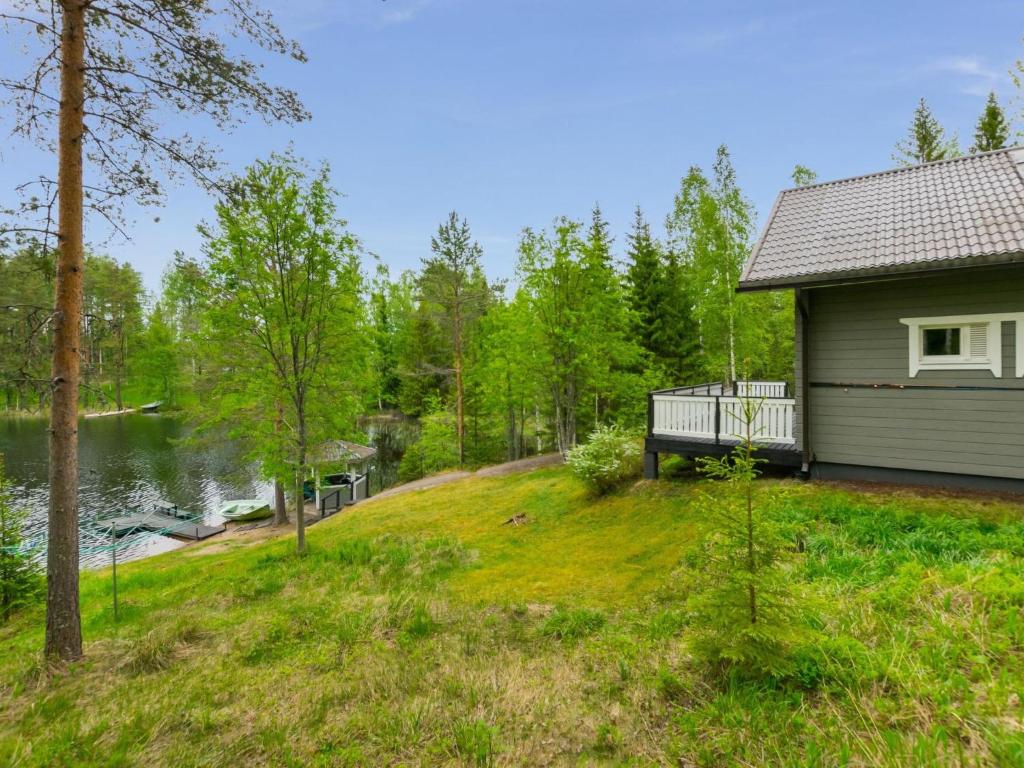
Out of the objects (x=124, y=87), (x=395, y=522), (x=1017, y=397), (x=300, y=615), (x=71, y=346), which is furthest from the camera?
(x=395, y=522)

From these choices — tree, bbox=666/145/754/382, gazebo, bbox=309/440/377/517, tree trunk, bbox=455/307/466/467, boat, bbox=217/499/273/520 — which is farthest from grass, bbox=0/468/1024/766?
tree trunk, bbox=455/307/466/467

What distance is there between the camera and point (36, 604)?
785cm

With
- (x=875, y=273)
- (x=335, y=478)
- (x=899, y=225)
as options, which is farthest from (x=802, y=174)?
(x=335, y=478)

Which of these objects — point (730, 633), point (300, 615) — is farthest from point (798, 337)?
point (300, 615)

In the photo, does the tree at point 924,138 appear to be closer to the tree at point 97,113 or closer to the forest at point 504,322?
the forest at point 504,322

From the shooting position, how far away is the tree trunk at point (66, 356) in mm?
5105

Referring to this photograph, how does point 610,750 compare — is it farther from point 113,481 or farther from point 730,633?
point 113,481

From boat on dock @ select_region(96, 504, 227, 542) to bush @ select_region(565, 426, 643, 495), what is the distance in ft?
48.5

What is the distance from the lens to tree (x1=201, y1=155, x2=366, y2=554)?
945 cm

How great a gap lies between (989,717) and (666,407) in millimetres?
7548

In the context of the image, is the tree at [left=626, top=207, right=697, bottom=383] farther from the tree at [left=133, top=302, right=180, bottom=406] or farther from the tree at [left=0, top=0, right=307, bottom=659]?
the tree at [left=133, top=302, right=180, bottom=406]

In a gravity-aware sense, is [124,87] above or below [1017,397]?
above

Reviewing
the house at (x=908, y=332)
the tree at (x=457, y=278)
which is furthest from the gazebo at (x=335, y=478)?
the house at (x=908, y=332)

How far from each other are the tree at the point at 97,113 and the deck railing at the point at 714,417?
8448 millimetres
